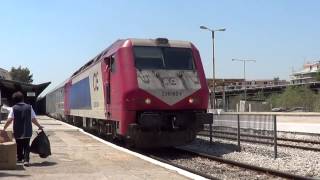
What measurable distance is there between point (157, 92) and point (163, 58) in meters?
1.34

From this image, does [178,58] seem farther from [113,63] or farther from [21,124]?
[21,124]

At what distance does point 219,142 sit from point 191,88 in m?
4.55

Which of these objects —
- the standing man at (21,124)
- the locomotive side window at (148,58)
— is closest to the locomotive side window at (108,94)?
the locomotive side window at (148,58)

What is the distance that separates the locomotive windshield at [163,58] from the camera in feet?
55.8

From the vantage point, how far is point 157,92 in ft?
54.1

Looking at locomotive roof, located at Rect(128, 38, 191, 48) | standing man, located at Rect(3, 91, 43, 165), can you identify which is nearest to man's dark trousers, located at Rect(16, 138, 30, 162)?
standing man, located at Rect(3, 91, 43, 165)

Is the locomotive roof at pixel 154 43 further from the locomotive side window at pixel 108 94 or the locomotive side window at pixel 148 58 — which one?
the locomotive side window at pixel 108 94

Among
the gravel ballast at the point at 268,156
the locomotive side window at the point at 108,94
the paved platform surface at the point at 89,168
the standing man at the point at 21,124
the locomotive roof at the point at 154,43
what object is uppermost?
the locomotive roof at the point at 154,43

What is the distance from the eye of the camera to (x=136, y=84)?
1630cm

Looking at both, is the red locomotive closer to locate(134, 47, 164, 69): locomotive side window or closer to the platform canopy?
locate(134, 47, 164, 69): locomotive side window

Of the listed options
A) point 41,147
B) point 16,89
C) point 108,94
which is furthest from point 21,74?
point 41,147

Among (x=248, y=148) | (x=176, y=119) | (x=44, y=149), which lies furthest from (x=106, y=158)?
(x=248, y=148)

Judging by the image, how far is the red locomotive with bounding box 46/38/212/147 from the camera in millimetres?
16281

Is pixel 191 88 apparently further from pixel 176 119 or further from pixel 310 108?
pixel 310 108
